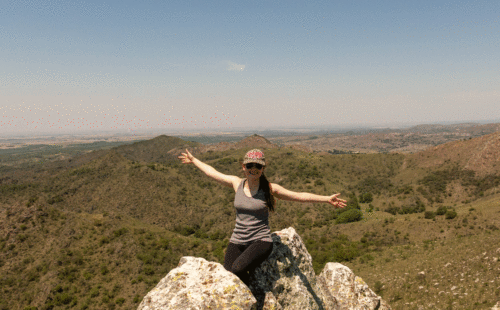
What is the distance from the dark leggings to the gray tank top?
130 millimetres

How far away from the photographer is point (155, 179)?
320ft

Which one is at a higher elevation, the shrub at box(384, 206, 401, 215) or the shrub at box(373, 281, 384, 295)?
the shrub at box(373, 281, 384, 295)

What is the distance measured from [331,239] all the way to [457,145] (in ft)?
303

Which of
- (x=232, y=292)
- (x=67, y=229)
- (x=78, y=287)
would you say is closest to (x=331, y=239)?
(x=78, y=287)

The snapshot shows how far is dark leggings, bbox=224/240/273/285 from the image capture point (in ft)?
17.6

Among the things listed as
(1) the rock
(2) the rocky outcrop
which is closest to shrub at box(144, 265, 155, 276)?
(1) the rock

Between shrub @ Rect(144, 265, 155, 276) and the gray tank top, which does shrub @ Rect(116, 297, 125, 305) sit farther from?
the gray tank top

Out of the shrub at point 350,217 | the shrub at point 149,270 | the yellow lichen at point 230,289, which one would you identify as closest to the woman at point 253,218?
the yellow lichen at point 230,289

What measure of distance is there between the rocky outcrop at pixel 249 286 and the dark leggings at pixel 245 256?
0.72ft

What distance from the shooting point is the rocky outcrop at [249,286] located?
16.5 ft

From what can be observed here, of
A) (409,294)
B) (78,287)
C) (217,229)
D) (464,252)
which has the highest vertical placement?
(464,252)

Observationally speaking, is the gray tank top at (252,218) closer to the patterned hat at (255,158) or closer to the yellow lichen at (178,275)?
the patterned hat at (255,158)

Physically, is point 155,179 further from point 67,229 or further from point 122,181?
point 67,229

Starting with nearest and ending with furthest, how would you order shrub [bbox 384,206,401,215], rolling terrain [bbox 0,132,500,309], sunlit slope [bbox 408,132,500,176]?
rolling terrain [bbox 0,132,500,309]
shrub [bbox 384,206,401,215]
sunlit slope [bbox 408,132,500,176]
